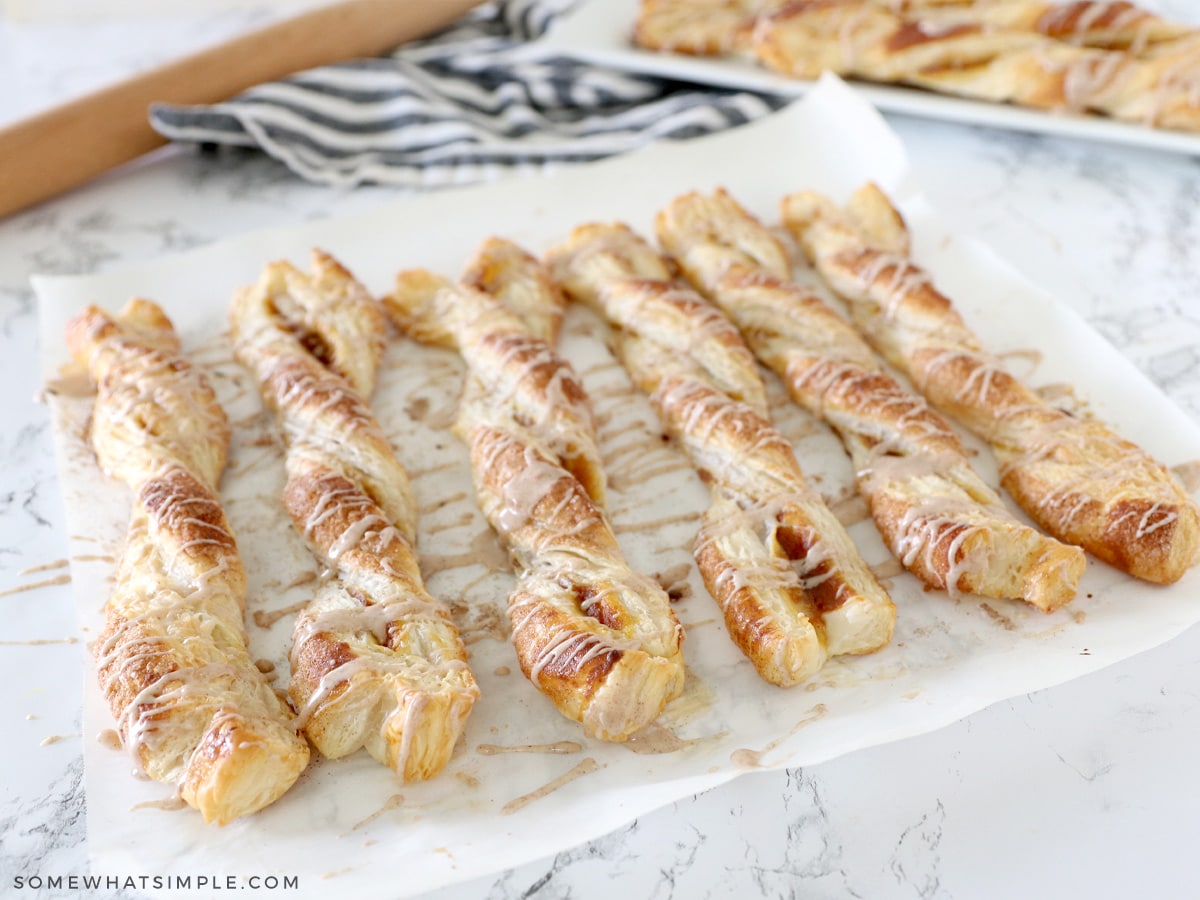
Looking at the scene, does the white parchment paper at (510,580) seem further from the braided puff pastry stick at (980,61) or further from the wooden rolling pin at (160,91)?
the wooden rolling pin at (160,91)

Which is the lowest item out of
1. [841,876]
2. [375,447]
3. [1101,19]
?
[841,876]

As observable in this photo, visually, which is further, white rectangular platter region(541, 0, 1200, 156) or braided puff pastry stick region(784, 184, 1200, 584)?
white rectangular platter region(541, 0, 1200, 156)

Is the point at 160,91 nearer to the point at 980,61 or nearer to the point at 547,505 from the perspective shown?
the point at 547,505

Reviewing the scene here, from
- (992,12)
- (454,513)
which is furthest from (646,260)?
(992,12)

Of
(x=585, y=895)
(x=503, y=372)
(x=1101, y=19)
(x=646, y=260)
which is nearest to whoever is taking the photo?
(x=585, y=895)

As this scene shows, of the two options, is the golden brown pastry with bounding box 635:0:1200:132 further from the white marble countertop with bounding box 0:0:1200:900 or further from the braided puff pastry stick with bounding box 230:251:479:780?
the braided puff pastry stick with bounding box 230:251:479:780

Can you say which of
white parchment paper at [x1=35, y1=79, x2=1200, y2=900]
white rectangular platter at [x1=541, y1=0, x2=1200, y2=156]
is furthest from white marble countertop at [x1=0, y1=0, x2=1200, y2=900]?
white rectangular platter at [x1=541, y1=0, x2=1200, y2=156]

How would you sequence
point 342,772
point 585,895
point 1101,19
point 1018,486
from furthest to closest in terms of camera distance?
1. point 1101,19
2. point 1018,486
3. point 342,772
4. point 585,895

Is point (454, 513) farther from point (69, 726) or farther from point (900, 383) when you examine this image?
point (900, 383)
